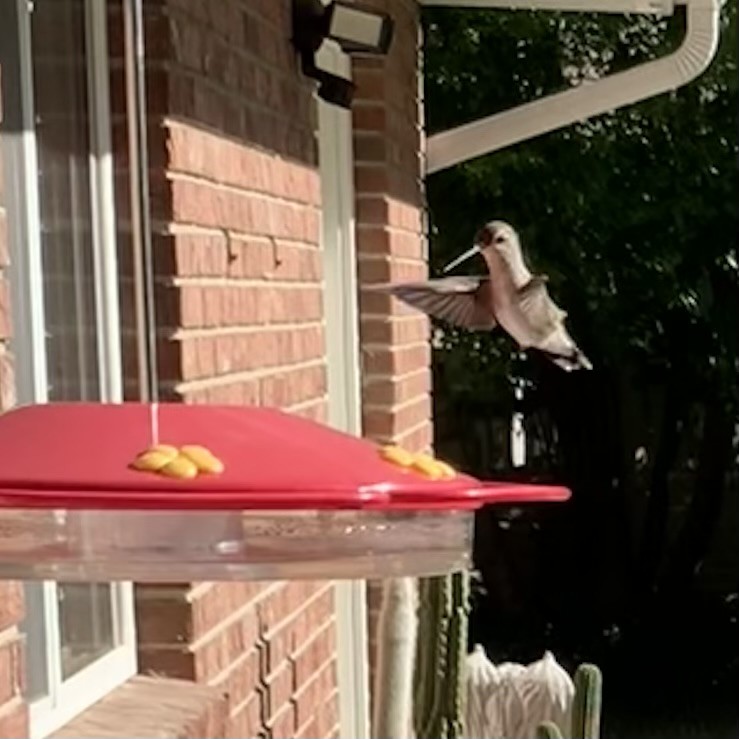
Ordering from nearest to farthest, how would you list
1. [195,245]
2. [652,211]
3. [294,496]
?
[294,496] → [195,245] → [652,211]

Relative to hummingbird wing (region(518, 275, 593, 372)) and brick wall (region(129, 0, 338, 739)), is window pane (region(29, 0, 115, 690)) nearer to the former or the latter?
brick wall (region(129, 0, 338, 739))

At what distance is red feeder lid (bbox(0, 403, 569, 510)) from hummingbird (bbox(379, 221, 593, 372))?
0.72 meters

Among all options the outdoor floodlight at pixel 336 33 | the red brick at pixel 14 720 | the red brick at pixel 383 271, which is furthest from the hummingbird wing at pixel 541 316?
the red brick at pixel 383 271

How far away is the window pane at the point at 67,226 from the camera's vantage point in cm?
215

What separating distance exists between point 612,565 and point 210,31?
222 centimetres

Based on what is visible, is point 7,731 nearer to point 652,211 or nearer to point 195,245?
point 195,245

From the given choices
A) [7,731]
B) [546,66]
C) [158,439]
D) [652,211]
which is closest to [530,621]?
[652,211]

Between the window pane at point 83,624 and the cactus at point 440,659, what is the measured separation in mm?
458

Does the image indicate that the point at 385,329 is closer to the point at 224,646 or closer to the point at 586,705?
the point at 586,705

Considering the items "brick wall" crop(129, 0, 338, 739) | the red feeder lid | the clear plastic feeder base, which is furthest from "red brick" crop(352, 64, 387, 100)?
the clear plastic feeder base

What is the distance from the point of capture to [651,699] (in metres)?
4.39

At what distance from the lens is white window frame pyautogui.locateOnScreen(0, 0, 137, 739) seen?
2.06m

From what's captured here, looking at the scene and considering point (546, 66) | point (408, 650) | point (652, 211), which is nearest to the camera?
point (408, 650)

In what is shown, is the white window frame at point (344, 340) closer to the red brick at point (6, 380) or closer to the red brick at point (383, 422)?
the red brick at point (383, 422)
